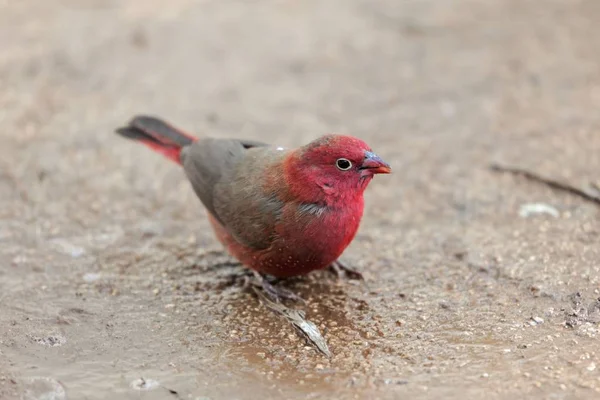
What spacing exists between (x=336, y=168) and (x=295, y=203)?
285mm

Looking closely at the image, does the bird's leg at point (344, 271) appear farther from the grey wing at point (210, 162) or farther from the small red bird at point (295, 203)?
the grey wing at point (210, 162)

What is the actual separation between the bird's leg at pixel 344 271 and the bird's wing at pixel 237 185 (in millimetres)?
572

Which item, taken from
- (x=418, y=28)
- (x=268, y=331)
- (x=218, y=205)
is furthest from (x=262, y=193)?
(x=418, y=28)

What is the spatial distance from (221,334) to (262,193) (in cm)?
81

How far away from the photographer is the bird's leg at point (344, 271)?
451 cm

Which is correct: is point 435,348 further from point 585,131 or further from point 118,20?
point 118,20

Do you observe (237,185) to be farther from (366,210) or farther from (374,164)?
(366,210)

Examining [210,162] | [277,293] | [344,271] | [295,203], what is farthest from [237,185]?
[344,271]

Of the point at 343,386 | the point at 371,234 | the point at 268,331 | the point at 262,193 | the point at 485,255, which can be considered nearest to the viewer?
the point at 343,386

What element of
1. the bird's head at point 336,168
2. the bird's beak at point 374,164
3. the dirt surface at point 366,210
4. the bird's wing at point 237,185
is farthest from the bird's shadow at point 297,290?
the bird's beak at point 374,164

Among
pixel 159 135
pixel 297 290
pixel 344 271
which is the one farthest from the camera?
pixel 159 135

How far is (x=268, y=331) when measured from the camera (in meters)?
3.97

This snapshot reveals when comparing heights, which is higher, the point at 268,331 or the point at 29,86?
the point at 29,86

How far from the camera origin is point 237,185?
4488 mm
